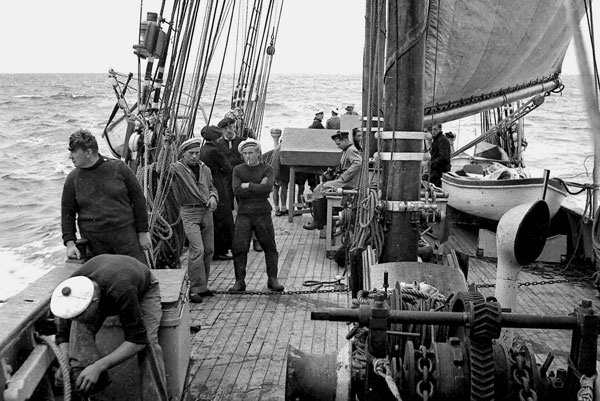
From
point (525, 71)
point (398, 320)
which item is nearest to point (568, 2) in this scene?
point (398, 320)

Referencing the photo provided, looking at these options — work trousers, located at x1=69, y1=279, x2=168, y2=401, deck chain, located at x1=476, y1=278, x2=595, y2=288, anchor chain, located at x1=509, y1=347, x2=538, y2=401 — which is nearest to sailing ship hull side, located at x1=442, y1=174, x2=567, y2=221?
deck chain, located at x1=476, y1=278, x2=595, y2=288

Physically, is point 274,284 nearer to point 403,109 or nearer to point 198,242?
point 198,242

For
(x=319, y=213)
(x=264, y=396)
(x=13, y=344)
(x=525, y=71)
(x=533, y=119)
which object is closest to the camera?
(x=13, y=344)

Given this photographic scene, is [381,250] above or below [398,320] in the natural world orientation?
below

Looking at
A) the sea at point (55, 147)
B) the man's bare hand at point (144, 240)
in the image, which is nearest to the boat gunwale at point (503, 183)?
the sea at point (55, 147)

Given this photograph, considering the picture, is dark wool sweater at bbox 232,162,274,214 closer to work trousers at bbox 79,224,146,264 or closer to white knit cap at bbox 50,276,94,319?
work trousers at bbox 79,224,146,264

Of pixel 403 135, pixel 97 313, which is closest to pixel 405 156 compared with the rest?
pixel 403 135

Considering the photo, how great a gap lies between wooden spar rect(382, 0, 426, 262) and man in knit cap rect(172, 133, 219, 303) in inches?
80.8

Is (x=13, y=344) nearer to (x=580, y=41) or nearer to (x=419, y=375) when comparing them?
(x=419, y=375)

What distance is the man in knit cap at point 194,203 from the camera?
5.93 meters

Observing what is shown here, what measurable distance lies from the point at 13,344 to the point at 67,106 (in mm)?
46362

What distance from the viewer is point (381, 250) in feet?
14.8

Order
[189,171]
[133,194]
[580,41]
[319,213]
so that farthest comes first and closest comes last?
[319,213] < [189,171] < [133,194] < [580,41]

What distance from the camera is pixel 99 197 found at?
4230 mm
